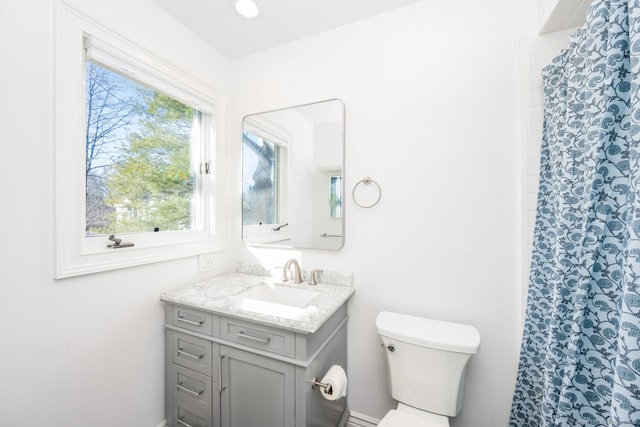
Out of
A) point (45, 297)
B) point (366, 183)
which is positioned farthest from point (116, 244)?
point (366, 183)

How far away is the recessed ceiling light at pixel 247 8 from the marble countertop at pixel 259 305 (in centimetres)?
164

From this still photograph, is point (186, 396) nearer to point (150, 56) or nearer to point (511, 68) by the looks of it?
point (150, 56)

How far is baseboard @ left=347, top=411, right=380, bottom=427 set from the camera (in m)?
1.46

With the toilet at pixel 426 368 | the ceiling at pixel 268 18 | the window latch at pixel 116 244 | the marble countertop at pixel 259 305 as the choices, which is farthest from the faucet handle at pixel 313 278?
the ceiling at pixel 268 18

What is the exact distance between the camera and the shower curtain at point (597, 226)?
22.0 inches

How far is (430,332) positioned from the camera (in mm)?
1177

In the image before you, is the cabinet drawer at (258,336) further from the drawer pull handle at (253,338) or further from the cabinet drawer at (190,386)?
the cabinet drawer at (190,386)

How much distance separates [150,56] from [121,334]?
149 centimetres

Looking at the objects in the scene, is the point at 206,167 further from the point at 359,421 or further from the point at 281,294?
the point at 359,421

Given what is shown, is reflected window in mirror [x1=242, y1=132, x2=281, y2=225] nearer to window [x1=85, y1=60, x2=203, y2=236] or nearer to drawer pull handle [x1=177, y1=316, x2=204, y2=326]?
window [x1=85, y1=60, x2=203, y2=236]

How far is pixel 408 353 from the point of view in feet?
3.85

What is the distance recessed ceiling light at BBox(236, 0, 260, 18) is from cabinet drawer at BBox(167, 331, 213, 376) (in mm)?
1862

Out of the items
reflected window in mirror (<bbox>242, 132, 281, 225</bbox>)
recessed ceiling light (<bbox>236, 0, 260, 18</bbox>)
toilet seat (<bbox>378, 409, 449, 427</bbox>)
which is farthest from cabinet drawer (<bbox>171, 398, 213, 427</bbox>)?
recessed ceiling light (<bbox>236, 0, 260, 18</bbox>)

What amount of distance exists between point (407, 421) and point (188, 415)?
118 cm
